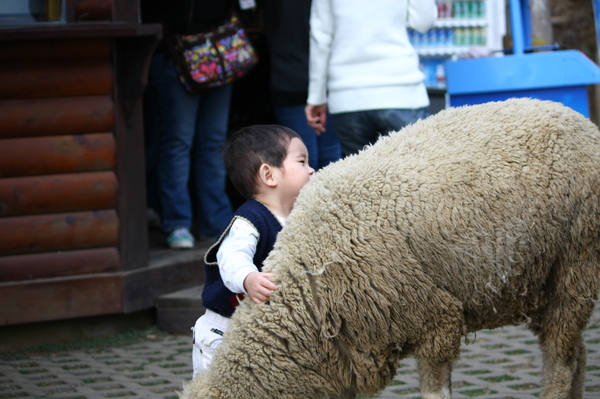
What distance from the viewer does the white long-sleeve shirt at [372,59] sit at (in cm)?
400

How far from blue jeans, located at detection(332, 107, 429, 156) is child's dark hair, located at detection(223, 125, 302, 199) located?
119cm

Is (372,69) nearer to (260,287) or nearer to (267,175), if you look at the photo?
(267,175)

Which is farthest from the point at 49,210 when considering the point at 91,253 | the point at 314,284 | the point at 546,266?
the point at 546,266

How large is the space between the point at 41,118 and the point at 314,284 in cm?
261

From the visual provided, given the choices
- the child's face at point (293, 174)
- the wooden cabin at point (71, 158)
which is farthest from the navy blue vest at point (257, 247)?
the wooden cabin at point (71, 158)

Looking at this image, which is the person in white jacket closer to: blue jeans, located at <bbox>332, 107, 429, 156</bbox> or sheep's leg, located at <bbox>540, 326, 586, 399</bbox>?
blue jeans, located at <bbox>332, 107, 429, 156</bbox>

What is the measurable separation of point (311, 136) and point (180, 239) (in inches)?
43.4

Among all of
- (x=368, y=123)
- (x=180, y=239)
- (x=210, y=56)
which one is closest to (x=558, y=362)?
(x=368, y=123)

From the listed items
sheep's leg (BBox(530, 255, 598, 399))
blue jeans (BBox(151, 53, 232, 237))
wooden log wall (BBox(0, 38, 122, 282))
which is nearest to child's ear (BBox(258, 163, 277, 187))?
sheep's leg (BBox(530, 255, 598, 399))

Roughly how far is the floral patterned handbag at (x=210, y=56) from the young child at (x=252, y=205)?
2438 millimetres

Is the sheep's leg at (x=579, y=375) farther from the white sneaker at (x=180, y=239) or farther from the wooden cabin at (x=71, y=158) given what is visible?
→ the white sneaker at (x=180, y=239)

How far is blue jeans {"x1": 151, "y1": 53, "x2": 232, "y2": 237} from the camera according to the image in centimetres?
539

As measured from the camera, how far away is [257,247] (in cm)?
271

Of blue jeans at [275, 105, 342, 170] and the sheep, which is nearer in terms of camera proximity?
the sheep
